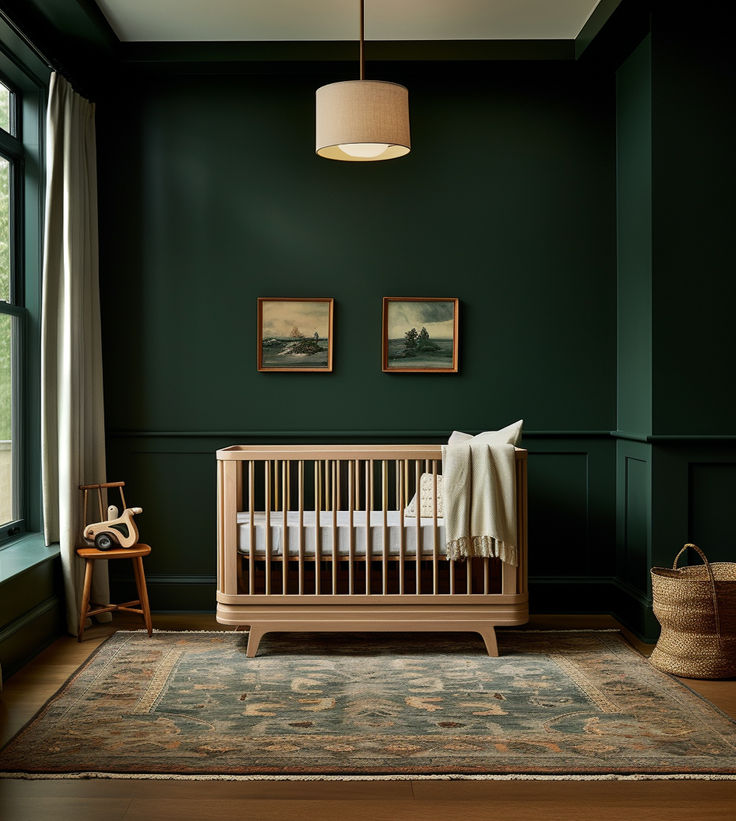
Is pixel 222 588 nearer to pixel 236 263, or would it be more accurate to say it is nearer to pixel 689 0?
pixel 236 263

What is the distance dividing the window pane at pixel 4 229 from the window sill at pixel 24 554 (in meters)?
1.08

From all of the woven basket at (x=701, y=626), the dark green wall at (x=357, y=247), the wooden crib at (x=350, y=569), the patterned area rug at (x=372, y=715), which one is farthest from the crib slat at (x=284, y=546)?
the woven basket at (x=701, y=626)

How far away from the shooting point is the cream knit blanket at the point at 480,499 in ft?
11.1

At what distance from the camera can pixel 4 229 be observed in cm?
377

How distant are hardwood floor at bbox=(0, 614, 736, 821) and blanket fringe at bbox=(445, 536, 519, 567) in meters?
1.18

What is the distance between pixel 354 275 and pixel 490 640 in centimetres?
184

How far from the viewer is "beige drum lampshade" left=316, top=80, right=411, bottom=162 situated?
9.50 ft

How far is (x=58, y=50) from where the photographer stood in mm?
3707

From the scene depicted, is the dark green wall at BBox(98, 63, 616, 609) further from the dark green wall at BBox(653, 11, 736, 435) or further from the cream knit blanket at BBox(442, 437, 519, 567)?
the cream knit blanket at BBox(442, 437, 519, 567)

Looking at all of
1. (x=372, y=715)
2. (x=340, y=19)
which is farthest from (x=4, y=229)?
(x=372, y=715)

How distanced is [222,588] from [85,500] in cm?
84

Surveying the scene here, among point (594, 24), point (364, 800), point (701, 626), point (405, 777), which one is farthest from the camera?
point (594, 24)

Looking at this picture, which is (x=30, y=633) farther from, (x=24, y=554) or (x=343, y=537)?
(x=343, y=537)

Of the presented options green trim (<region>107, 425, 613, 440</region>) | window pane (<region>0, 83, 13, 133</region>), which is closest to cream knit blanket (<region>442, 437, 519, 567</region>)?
green trim (<region>107, 425, 613, 440</region>)
